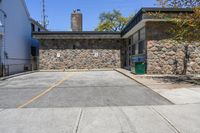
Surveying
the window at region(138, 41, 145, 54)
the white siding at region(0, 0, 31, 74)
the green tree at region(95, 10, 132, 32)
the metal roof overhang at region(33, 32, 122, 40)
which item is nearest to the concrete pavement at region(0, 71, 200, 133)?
the window at region(138, 41, 145, 54)

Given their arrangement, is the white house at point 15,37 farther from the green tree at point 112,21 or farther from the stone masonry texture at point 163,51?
the green tree at point 112,21

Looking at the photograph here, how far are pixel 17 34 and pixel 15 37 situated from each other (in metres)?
0.74

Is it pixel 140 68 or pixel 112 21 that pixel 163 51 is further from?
pixel 112 21

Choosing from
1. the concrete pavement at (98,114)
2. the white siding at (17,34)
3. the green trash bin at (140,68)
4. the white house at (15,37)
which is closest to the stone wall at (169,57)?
the green trash bin at (140,68)

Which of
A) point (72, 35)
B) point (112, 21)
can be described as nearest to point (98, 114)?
point (72, 35)

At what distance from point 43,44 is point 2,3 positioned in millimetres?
8926

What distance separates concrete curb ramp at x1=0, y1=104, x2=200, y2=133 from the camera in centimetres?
641

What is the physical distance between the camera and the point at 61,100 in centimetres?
1002

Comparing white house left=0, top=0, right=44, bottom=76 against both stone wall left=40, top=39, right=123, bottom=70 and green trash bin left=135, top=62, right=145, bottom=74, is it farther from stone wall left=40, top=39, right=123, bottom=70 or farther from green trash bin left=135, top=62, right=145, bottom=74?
green trash bin left=135, top=62, right=145, bottom=74

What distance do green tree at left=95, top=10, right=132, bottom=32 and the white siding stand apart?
33.6 meters

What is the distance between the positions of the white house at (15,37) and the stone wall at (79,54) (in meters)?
1.94

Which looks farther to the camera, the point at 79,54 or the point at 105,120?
the point at 79,54

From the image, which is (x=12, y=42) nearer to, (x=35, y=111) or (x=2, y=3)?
(x=2, y=3)

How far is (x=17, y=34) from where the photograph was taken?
26188mm
